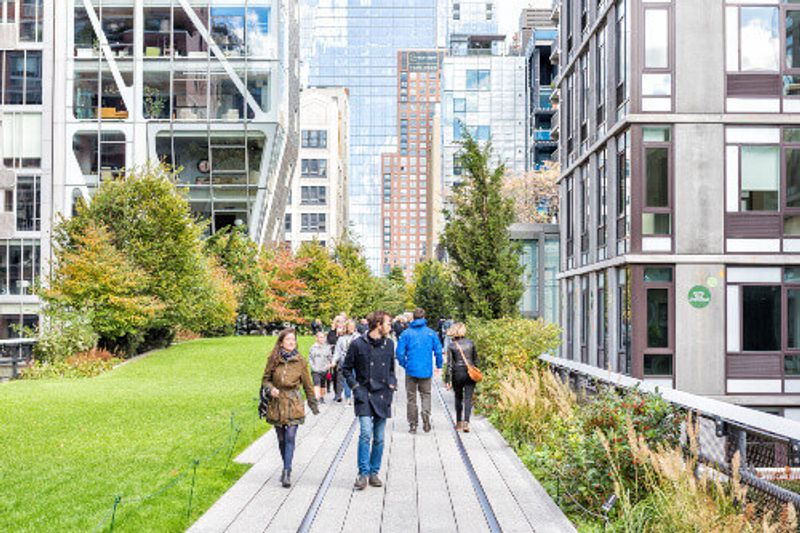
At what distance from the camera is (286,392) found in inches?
449

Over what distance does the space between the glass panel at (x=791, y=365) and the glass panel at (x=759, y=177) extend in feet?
12.7

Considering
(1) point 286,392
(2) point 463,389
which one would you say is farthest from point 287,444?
(2) point 463,389

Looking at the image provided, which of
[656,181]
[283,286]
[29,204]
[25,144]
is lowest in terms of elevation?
[283,286]

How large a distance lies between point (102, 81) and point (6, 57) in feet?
17.3

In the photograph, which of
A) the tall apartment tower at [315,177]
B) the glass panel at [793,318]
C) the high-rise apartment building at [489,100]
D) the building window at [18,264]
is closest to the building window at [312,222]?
the tall apartment tower at [315,177]

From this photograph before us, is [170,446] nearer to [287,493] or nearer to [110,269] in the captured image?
[287,493]

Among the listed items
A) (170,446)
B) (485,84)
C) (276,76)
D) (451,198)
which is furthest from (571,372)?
(485,84)

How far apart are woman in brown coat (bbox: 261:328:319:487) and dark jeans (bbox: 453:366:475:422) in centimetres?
539

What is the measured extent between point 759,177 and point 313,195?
319 feet

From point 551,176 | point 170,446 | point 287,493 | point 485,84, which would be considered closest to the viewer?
point 287,493

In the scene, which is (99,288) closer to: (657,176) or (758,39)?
(657,176)

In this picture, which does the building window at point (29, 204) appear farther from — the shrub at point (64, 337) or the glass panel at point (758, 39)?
the glass panel at point (758, 39)

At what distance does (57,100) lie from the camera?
178 ft

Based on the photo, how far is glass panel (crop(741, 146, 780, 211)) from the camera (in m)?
26.0
